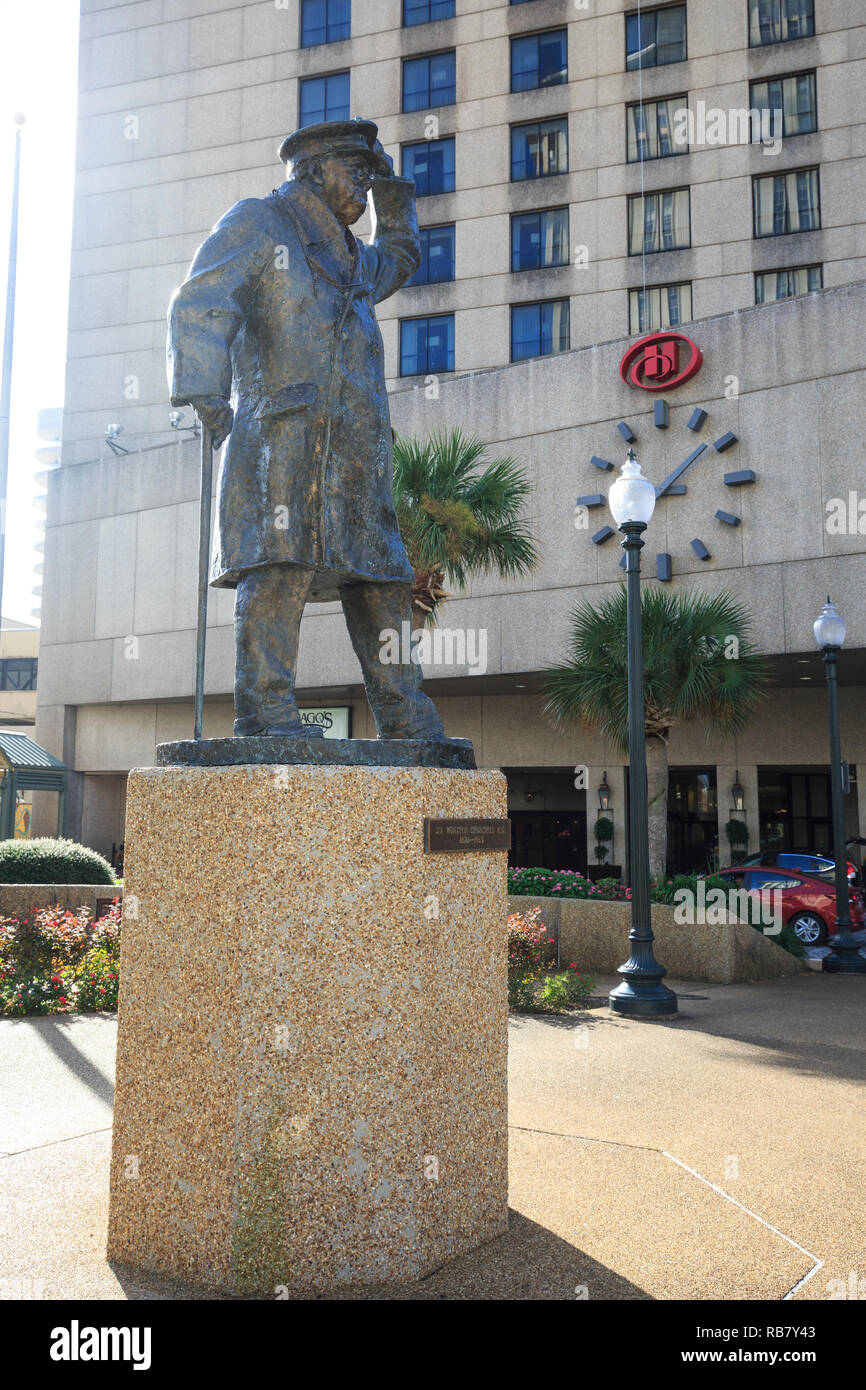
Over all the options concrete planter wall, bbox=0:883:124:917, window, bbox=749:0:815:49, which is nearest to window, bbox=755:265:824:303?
window, bbox=749:0:815:49

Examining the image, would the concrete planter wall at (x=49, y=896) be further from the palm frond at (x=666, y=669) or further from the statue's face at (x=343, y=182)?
the statue's face at (x=343, y=182)

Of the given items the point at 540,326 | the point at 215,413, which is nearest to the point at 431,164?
the point at 540,326

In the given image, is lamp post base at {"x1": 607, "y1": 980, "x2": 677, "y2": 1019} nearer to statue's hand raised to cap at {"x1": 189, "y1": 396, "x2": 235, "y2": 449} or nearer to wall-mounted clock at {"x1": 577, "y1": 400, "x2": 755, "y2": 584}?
statue's hand raised to cap at {"x1": 189, "y1": 396, "x2": 235, "y2": 449}

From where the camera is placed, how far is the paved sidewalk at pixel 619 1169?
140 inches

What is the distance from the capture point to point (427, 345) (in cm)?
3009

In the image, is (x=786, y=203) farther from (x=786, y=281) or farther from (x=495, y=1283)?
(x=495, y=1283)

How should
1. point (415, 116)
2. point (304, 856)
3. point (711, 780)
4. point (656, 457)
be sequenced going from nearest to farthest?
point (304, 856) < point (656, 457) < point (711, 780) < point (415, 116)

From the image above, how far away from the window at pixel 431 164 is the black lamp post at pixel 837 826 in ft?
71.8

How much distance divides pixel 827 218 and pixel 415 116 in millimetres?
12095

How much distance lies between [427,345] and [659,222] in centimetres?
704

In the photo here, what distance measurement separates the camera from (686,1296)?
135 inches

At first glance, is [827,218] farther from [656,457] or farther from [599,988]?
[599,988]

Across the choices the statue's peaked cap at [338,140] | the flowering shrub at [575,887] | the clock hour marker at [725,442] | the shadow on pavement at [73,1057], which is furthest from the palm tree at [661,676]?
the statue's peaked cap at [338,140]
